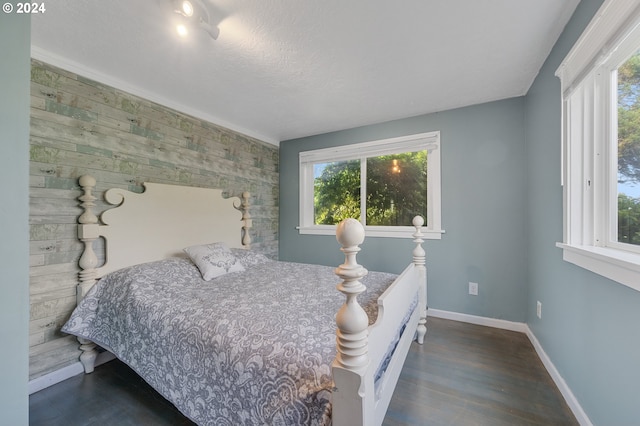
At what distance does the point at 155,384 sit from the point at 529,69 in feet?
11.1

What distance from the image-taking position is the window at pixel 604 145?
1102 millimetres

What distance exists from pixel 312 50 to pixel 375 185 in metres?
1.84

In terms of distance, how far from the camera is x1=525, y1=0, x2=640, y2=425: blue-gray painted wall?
1.04 meters

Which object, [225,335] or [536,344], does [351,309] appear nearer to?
[225,335]

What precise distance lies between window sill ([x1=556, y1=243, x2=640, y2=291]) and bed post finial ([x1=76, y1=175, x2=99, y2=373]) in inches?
117

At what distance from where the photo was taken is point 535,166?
83.8 inches

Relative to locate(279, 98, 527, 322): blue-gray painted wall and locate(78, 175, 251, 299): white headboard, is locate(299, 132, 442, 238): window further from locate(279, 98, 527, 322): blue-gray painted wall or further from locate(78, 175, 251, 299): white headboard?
locate(78, 175, 251, 299): white headboard

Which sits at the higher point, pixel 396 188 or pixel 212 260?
pixel 396 188

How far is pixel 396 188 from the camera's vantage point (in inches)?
122

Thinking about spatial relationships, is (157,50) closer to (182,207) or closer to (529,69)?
(182,207)

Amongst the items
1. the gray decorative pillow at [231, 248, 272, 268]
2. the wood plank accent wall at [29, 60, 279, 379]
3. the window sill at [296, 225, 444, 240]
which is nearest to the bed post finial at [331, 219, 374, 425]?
the gray decorative pillow at [231, 248, 272, 268]

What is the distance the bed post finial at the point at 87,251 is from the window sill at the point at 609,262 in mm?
2974

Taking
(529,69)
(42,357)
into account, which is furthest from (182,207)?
(529,69)

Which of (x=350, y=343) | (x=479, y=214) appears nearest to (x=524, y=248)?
(x=479, y=214)
